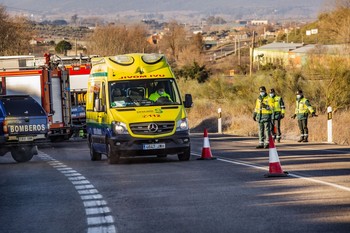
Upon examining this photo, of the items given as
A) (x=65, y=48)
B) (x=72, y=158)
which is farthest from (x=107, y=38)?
(x=72, y=158)

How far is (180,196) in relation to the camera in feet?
48.8

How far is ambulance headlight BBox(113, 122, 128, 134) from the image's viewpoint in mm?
22281

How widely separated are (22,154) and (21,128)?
116 centimetres

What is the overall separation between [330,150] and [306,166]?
6.23m

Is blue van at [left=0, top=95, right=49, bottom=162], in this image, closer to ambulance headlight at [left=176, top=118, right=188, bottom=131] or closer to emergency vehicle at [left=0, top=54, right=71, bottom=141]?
ambulance headlight at [left=176, top=118, right=188, bottom=131]

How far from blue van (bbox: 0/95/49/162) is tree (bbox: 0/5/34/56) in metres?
52.3

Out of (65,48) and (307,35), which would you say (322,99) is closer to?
(65,48)

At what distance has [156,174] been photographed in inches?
752

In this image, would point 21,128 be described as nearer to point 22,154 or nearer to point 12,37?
point 22,154

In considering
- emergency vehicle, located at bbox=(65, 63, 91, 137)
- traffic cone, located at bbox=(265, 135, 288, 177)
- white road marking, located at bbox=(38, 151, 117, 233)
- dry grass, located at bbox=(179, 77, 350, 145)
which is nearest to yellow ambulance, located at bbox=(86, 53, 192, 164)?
white road marking, located at bbox=(38, 151, 117, 233)

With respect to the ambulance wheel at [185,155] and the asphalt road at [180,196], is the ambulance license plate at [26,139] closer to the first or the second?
the asphalt road at [180,196]

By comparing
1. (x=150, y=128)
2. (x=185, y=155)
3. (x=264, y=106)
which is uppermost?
(x=264, y=106)

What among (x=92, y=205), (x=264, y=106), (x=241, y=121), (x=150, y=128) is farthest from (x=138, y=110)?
(x=241, y=121)

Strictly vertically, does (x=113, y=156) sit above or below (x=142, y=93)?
below
